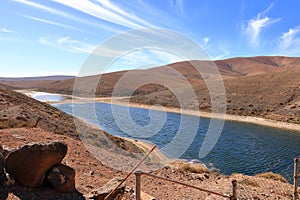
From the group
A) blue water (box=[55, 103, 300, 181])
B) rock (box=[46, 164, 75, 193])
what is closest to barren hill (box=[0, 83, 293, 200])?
rock (box=[46, 164, 75, 193])

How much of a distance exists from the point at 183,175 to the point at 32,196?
26.3 ft

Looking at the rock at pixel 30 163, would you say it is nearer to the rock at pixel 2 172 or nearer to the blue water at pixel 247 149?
the rock at pixel 2 172

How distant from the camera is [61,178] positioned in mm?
6992

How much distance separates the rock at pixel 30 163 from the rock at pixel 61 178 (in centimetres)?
21

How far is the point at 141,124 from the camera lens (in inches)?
1481

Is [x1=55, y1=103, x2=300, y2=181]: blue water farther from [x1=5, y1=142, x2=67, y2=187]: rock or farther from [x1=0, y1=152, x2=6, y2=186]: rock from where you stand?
[x1=0, y1=152, x2=6, y2=186]: rock

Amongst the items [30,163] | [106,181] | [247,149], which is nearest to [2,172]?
[30,163]

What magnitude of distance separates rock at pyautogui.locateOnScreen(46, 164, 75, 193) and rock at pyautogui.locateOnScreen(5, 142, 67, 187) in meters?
0.21

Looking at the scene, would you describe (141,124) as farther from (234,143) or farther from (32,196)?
(32,196)

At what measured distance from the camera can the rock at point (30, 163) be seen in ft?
21.9

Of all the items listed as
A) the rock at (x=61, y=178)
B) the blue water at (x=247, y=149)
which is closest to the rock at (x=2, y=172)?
the rock at (x=61, y=178)

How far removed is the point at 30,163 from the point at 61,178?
2.73ft

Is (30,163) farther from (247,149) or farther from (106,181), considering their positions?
(247,149)

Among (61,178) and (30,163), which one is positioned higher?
(30,163)
